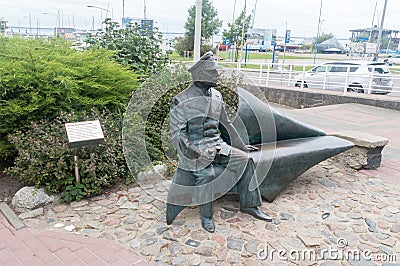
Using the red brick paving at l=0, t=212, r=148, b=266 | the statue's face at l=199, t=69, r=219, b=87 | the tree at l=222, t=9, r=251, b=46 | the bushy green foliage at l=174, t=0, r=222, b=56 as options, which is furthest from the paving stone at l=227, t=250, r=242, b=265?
the bushy green foliage at l=174, t=0, r=222, b=56

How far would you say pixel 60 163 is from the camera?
12.0 ft

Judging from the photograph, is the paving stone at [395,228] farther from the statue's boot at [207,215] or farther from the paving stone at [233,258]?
the statue's boot at [207,215]

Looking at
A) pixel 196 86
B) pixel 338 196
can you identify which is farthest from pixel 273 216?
pixel 196 86

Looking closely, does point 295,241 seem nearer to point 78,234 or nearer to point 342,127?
point 78,234

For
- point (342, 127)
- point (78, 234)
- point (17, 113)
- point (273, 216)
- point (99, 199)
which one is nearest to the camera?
point (78, 234)

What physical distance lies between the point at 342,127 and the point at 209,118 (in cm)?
542

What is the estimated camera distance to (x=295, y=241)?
304 centimetres

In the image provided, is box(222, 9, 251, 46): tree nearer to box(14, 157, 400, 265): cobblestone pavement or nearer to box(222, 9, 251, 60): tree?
box(222, 9, 251, 60): tree

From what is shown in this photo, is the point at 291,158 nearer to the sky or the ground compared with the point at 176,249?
nearer to the sky

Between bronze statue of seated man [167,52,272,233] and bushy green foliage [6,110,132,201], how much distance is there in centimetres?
122

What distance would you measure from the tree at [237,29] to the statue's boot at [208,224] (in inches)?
1082

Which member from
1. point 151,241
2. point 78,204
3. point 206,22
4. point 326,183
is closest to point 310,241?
point 151,241

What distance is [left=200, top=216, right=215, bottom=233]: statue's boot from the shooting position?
3166mm

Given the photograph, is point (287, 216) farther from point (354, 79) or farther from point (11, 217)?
point (354, 79)
